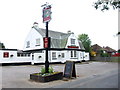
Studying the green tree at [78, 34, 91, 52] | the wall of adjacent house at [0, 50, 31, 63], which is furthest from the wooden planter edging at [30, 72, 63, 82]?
the green tree at [78, 34, 91, 52]

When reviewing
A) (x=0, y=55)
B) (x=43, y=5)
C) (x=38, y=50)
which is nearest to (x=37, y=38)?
(x=38, y=50)

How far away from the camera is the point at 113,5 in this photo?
5.71 meters

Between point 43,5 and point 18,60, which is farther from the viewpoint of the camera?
point 18,60

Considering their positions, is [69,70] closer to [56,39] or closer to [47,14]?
[47,14]

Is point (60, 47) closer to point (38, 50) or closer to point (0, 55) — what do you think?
point (38, 50)

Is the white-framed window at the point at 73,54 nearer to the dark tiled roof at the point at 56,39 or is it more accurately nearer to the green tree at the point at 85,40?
the dark tiled roof at the point at 56,39

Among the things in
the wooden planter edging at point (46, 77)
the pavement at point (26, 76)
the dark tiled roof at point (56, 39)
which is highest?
the dark tiled roof at point (56, 39)

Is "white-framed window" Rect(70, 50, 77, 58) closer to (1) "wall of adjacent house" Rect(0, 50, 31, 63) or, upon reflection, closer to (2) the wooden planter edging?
(1) "wall of adjacent house" Rect(0, 50, 31, 63)

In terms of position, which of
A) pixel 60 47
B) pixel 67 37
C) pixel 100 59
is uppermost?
pixel 67 37

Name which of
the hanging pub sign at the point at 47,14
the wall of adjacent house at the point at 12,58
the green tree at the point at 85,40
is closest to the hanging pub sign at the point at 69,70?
the hanging pub sign at the point at 47,14

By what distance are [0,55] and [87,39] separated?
3690 centimetres

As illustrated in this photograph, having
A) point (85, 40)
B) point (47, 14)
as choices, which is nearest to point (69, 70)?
point (47, 14)

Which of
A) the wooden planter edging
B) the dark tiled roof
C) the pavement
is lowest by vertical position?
the pavement

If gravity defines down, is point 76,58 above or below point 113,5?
below
